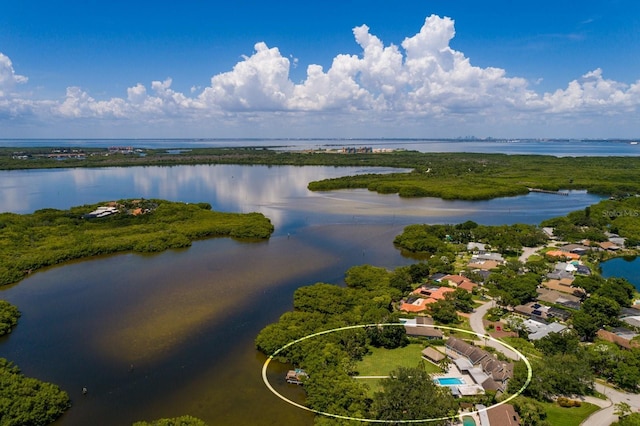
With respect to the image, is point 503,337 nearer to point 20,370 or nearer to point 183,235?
point 20,370

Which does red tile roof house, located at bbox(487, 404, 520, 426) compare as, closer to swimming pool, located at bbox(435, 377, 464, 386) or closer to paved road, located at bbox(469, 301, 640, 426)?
swimming pool, located at bbox(435, 377, 464, 386)

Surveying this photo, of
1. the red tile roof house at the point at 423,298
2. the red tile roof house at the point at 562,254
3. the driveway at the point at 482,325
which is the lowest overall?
the driveway at the point at 482,325

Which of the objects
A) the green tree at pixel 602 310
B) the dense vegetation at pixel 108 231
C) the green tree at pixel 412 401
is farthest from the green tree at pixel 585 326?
the dense vegetation at pixel 108 231

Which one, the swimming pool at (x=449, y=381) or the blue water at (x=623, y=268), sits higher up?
the blue water at (x=623, y=268)

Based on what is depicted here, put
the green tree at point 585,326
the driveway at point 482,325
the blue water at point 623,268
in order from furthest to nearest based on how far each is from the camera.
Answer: the blue water at point 623,268 < the green tree at point 585,326 < the driveway at point 482,325

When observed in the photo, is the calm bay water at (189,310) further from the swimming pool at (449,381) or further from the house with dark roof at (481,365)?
the house with dark roof at (481,365)

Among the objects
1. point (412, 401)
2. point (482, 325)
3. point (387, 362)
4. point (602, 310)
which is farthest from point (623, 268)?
point (412, 401)

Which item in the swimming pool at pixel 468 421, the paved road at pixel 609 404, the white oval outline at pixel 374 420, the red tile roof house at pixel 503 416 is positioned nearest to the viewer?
the white oval outline at pixel 374 420
